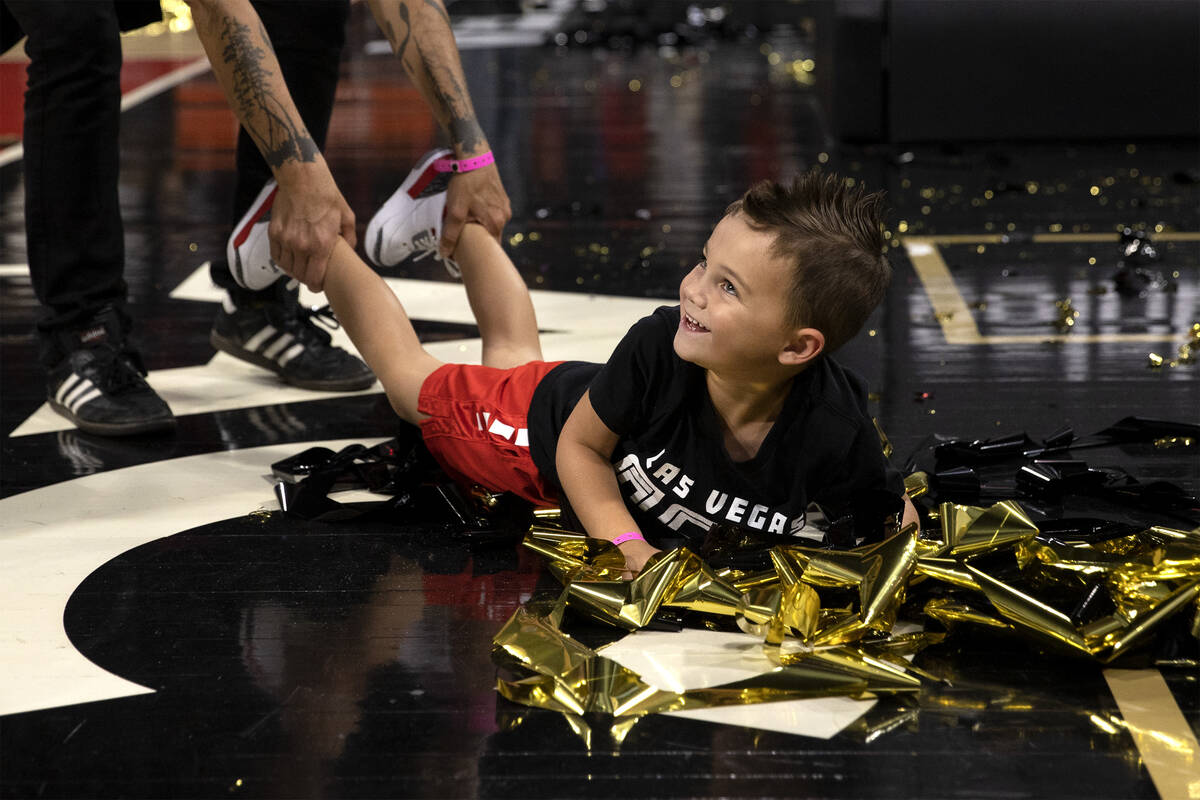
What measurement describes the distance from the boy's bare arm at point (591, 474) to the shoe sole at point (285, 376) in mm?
1088

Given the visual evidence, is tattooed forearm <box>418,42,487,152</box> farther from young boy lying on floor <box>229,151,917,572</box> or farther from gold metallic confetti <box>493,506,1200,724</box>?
gold metallic confetti <box>493,506,1200,724</box>

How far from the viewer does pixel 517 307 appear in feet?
9.04

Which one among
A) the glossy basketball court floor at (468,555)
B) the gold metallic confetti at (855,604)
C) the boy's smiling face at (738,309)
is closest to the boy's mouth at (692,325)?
the boy's smiling face at (738,309)

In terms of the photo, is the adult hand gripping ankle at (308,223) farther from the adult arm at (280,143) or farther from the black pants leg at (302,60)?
the black pants leg at (302,60)

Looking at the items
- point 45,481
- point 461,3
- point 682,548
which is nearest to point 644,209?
point 45,481

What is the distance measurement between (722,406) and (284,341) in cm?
144

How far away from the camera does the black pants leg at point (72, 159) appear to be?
2.83 metres

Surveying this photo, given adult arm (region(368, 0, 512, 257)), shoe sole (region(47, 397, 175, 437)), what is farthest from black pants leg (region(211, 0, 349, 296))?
shoe sole (region(47, 397, 175, 437))

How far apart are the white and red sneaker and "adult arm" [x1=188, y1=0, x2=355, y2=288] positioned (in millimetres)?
225

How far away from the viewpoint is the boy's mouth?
2033mm

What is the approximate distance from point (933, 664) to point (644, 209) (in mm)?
3687

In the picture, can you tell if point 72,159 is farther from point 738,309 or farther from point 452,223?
point 738,309

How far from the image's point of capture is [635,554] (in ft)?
6.76

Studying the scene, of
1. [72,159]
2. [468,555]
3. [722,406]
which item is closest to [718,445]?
[722,406]
